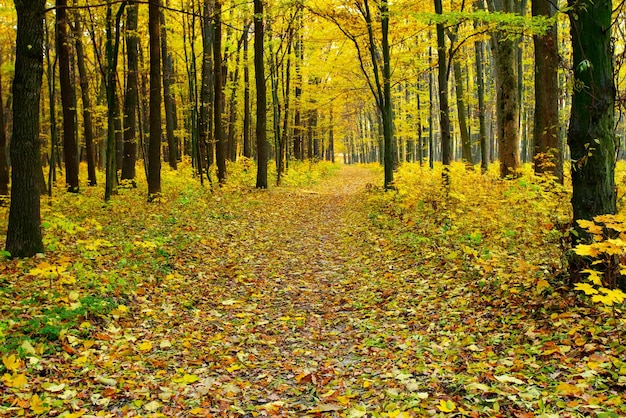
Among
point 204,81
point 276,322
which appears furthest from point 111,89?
point 276,322

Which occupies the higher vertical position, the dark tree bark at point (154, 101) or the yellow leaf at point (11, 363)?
the dark tree bark at point (154, 101)

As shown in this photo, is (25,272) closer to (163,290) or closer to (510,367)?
(163,290)

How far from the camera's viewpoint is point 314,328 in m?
5.58

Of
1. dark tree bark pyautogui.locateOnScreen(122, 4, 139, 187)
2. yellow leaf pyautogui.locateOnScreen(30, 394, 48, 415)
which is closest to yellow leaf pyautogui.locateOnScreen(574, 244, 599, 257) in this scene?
yellow leaf pyautogui.locateOnScreen(30, 394, 48, 415)

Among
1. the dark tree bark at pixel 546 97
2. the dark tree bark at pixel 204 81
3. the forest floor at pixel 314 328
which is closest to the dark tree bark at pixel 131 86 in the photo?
the dark tree bark at pixel 204 81

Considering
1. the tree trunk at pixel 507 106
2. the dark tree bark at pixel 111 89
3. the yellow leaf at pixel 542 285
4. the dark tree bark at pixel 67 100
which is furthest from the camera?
the tree trunk at pixel 507 106

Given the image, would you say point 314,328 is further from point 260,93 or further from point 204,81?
point 204,81

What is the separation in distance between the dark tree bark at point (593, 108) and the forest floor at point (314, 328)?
1016 millimetres

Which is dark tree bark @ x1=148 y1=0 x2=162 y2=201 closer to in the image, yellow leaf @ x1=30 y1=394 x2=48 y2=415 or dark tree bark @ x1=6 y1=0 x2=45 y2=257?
dark tree bark @ x1=6 y1=0 x2=45 y2=257

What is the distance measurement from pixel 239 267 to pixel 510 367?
531cm

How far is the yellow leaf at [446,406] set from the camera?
3371mm

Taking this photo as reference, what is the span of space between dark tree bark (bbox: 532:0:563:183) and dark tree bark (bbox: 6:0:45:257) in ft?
33.5

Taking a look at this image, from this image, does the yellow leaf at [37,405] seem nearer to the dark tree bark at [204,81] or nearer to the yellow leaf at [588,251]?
the yellow leaf at [588,251]

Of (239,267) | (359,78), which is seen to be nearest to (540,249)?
(239,267)
